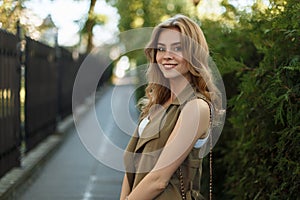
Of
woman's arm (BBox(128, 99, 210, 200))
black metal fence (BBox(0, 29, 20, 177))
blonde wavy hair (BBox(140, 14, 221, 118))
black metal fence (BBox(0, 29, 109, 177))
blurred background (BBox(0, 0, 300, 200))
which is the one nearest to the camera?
woman's arm (BBox(128, 99, 210, 200))

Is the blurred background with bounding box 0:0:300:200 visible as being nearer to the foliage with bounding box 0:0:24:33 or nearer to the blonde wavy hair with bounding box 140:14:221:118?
the foliage with bounding box 0:0:24:33

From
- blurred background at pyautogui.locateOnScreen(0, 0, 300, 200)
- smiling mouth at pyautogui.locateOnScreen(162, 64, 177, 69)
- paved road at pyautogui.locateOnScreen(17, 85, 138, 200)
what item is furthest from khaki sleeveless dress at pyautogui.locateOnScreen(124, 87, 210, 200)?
paved road at pyautogui.locateOnScreen(17, 85, 138, 200)

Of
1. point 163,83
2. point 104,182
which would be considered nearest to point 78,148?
point 104,182

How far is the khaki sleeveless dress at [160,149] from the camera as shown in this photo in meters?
2.63

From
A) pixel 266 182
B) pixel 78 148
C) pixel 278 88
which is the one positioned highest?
pixel 278 88

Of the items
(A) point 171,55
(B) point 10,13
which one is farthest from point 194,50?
(B) point 10,13

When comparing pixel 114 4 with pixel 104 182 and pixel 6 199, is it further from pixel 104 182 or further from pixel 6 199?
pixel 6 199

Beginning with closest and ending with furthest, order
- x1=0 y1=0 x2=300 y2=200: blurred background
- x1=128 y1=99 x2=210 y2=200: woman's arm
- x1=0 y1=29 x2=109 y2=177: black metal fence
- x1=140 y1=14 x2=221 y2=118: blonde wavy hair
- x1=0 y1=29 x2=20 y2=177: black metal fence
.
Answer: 1. x1=128 y1=99 x2=210 y2=200: woman's arm
2. x1=140 y1=14 x2=221 y2=118: blonde wavy hair
3. x1=0 y1=0 x2=300 y2=200: blurred background
4. x1=0 y1=29 x2=20 y2=177: black metal fence
5. x1=0 y1=29 x2=109 y2=177: black metal fence

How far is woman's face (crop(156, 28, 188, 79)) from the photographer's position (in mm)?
2695

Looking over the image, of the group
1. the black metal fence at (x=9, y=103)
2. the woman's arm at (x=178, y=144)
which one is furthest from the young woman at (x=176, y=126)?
the black metal fence at (x=9, y=103)

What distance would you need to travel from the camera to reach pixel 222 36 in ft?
21.9

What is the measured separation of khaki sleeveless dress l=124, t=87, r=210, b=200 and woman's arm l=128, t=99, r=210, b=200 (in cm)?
6

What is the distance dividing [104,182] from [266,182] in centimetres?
366

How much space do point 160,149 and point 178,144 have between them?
0.44 ft
